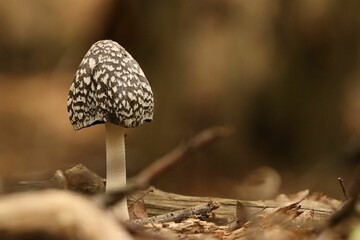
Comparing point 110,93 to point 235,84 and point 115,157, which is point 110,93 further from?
point 235,84

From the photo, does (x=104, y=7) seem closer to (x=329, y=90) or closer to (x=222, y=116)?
(x=222, y=116)

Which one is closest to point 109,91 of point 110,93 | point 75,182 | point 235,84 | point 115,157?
point 110,93

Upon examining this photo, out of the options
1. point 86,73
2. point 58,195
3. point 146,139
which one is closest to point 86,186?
point 86,73

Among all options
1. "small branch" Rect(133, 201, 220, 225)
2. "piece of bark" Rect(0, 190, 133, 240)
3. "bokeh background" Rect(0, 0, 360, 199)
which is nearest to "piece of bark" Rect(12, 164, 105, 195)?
"small branch" Rect(133, 201, 220, 225)

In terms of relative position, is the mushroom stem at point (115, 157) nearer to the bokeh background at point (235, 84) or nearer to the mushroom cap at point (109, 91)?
the mushroom cap at point (109, 91)

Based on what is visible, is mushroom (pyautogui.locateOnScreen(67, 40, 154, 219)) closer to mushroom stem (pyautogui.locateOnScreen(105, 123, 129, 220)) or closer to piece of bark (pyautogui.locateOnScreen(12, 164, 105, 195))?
mushroom stem (pyautogui.locateOnScreen(105, 123, 129, 220))
